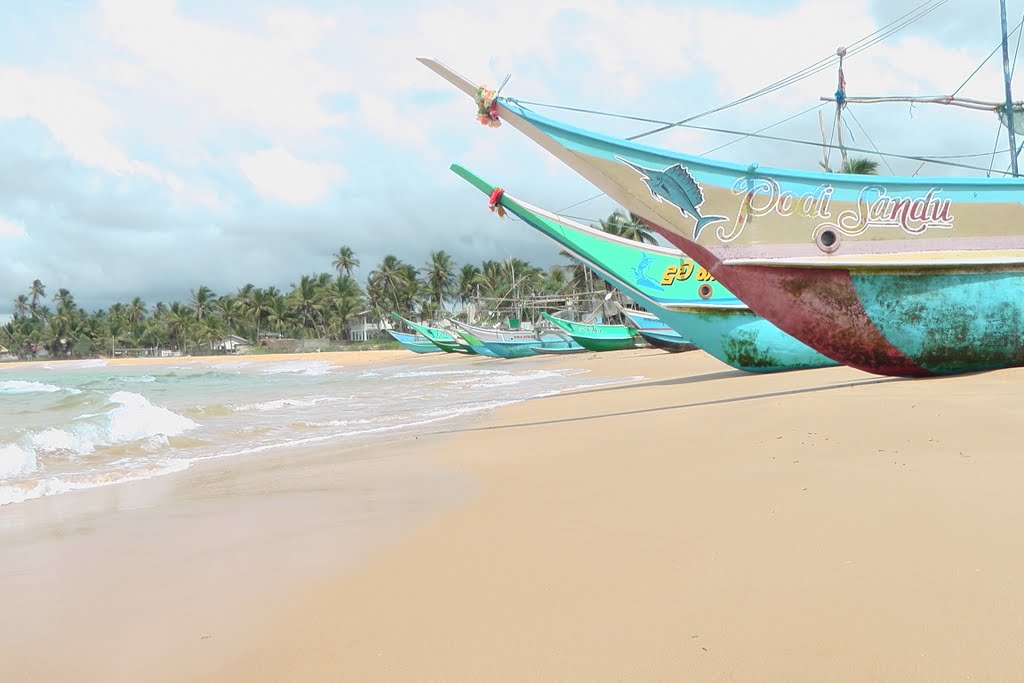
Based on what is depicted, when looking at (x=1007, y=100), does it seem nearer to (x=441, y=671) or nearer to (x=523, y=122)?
(x=523, y=122)

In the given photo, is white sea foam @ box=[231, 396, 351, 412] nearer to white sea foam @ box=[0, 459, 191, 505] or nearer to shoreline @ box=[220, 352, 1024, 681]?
white sea foam @ box=[0, 459, 191, 505]

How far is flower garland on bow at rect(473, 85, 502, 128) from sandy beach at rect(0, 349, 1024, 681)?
383cm

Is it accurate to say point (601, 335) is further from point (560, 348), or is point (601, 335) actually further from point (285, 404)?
point (285, 404)

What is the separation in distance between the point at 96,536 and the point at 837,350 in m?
6.76

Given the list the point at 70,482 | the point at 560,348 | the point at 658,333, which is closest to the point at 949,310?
the point at 70,482

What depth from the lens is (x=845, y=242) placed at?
7445 mm

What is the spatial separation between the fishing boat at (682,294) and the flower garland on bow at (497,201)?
2cm

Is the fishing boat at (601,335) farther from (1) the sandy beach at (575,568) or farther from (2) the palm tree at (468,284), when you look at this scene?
(2) the palm tree at (468,284)

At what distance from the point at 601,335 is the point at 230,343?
207 feet

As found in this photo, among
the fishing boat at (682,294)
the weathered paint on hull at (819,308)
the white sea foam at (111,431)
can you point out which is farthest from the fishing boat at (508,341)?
the weathered paint on hull at (819,308)

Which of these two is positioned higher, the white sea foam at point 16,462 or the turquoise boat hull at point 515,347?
the turquoise boat hull at point 515,347

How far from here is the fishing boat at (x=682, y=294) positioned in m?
11.0

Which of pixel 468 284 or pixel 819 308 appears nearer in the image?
pixel 819 308

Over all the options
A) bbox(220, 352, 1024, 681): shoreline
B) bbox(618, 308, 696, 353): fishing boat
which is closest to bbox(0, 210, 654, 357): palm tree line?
bbox(618, 308, 696, 353): fishing boat
